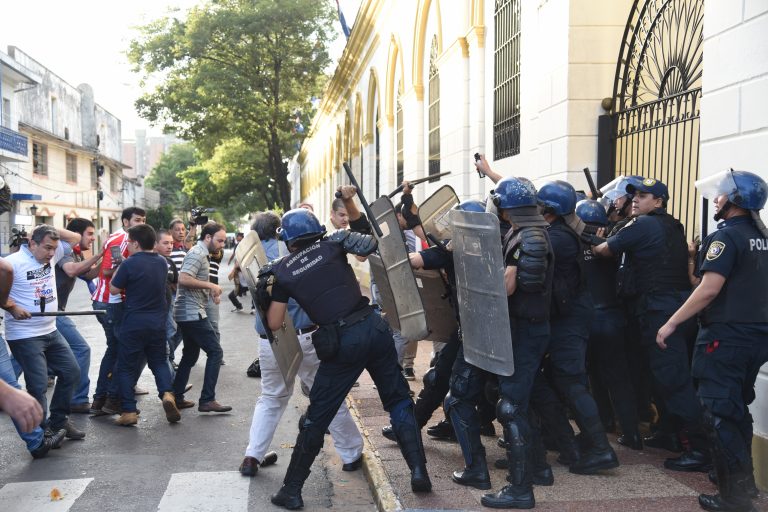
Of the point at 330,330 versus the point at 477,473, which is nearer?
the point at 330,330

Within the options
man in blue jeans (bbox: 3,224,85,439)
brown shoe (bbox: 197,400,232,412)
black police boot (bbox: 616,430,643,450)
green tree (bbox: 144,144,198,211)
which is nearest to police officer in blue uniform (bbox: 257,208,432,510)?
black police boot (bbox: 616,430,643,450)

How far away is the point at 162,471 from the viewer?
523 cm

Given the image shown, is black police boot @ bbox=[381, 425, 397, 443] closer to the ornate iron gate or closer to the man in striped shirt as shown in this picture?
the man in striped shirt

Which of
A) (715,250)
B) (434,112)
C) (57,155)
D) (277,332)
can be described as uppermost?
(57,155)

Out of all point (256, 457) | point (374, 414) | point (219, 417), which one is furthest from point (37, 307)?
point (374, 414)

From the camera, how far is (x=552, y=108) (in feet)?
26.0

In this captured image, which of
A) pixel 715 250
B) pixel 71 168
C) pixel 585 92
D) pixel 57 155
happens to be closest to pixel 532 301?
pixel 715 250

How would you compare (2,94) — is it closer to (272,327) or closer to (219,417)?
(219,417)

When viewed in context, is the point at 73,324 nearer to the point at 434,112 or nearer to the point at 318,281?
the point at 318,281

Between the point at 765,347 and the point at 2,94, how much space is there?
110 ft

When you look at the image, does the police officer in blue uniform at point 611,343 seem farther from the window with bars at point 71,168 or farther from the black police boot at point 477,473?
the window with bars at point 71,168

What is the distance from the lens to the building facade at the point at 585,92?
4938 mm

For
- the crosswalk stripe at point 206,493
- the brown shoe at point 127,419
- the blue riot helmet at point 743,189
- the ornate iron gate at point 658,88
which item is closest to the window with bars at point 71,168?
the brown shoe at point 127,419

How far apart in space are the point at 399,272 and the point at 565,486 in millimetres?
1648
